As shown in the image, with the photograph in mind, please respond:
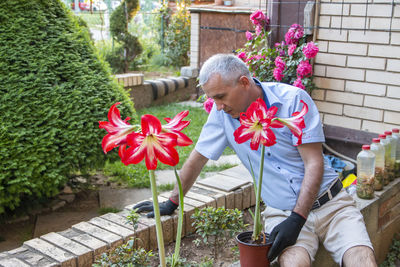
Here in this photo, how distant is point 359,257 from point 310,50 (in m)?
2.61

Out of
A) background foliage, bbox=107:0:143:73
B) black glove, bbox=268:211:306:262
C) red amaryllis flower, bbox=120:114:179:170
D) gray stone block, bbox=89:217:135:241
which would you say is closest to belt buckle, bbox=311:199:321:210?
black glove, bbox=268:211:306:262

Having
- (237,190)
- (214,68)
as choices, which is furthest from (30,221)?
(214,68)

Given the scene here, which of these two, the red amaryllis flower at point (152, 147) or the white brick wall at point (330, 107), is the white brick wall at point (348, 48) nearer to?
the white brick wall at point (330, 107)

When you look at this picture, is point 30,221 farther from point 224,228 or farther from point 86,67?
point 224,228

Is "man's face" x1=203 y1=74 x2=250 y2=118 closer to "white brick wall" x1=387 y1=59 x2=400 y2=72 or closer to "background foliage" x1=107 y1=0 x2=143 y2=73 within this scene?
"white brick wall" x1=387 y1=59 x2=400 y2=72

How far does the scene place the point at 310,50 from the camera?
433cm

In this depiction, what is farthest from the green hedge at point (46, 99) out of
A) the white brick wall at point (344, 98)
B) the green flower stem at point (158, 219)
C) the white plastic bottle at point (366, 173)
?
the white brick wall at point (344, 98)

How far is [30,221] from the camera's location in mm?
3764

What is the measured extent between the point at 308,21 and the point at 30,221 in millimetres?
3211

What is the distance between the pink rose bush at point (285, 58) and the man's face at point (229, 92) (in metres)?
2.31

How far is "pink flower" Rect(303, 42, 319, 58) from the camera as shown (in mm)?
4336

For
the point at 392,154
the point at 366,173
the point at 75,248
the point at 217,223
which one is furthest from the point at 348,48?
the point at 75,248

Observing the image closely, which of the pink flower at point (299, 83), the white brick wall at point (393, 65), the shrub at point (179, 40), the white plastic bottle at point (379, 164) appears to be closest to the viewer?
the white plastic bottle at point (379, 164)

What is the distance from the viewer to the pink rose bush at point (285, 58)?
447cm
